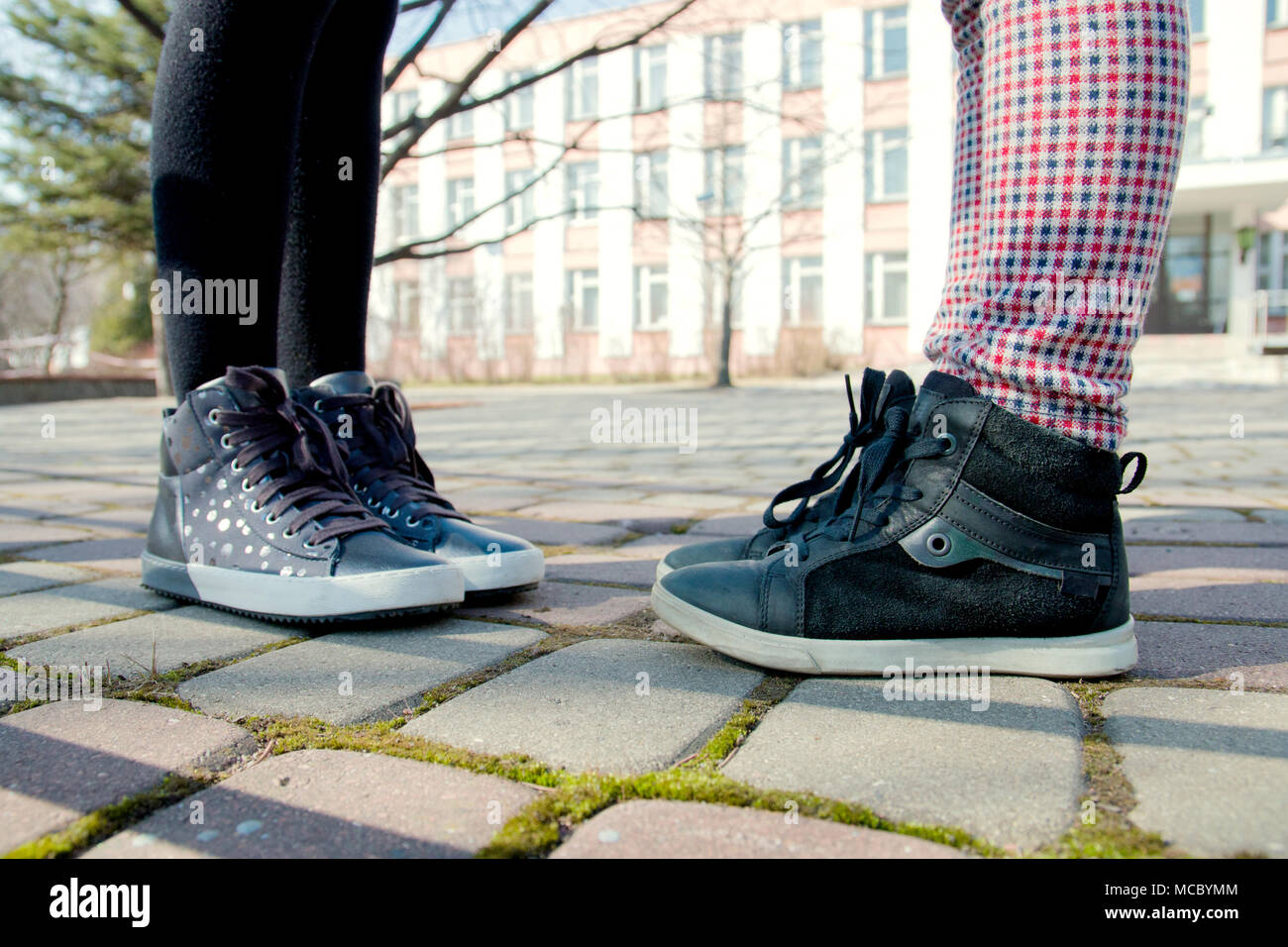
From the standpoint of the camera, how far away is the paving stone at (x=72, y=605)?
1354 millimetres

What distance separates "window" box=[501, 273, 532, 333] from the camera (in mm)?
23031

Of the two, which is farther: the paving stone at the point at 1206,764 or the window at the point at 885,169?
the window at the point at 885,169

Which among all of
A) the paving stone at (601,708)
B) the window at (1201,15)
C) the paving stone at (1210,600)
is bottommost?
the paving stone at (601,708)

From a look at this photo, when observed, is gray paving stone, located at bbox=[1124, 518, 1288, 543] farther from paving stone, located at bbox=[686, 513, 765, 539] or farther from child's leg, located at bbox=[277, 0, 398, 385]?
child's leg, located at bbox=[277, 0, 398, 385]

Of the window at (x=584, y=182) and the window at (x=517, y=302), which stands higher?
the window at (x=584, y=182)

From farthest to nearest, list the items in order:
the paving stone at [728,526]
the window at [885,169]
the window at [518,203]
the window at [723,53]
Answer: the window at [518,203], the window at [885,169], the window at [723,53], the paving stone at [728,526]

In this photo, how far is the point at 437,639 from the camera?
4.19 ft

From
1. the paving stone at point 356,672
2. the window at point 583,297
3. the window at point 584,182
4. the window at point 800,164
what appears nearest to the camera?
the paving stone at point 356,672

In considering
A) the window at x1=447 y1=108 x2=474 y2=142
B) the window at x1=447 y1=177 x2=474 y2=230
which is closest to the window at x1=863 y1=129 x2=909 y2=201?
the window at x1=447 y1=177 x2=474 y2=230

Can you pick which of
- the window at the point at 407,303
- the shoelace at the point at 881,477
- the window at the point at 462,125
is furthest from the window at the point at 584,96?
the shoelace at the point at 881,477

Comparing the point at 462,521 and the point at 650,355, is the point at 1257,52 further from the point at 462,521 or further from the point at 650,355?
the point at 462,521

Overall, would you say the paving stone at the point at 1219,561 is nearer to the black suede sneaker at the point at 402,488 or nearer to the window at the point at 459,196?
the black suede sneaker at the point at 402,488

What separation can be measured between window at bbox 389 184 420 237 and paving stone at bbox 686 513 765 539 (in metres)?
22.6

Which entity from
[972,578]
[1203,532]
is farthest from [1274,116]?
[972,578]
